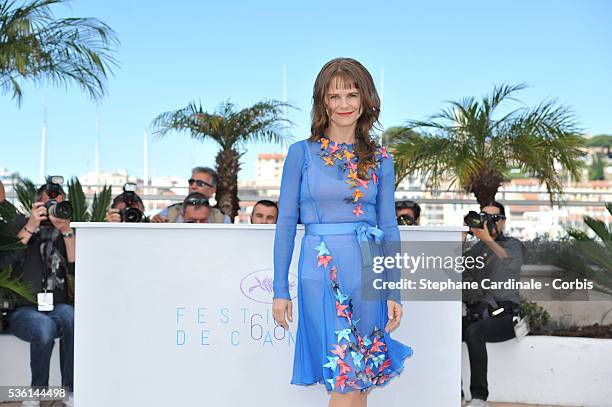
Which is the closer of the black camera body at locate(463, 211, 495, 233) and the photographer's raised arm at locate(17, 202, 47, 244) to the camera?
the photographer's raised arm at locate(17, 202, 47, 244)

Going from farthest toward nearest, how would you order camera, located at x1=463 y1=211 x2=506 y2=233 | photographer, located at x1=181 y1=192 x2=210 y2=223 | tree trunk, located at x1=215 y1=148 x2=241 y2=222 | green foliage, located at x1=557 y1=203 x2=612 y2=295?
tree trunk, located at x1=215 y1=148 x2=241 y2=222, green foliage, located at x1=557 y1=203 x2=612 y2=295, photographer, located at x1=181 y1=192 x2=210 y2=223, camera, located at x1=463 y1=211 x2=506 y2=233

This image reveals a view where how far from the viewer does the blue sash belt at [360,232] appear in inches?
111

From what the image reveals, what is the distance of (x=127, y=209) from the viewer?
5.04 m

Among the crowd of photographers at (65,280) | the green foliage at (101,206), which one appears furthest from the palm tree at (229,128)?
the crowd of photographers at (65,280)

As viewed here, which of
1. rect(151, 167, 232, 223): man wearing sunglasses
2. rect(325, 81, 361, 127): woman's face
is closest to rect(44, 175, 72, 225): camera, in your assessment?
rect(151, 167, 232, 223): man wearing sunglasses

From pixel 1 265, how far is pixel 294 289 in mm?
2507

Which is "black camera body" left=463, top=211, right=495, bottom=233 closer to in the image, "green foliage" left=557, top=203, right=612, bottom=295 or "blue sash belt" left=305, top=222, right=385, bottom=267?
"green foliage" left=557, top=203, right=612, bottom=295

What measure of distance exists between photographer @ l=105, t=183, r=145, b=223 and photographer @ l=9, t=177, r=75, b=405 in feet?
1.03

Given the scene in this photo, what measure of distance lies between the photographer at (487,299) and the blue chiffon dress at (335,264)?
222cm

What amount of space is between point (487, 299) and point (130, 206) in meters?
2.69

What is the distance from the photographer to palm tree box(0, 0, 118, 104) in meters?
7.73

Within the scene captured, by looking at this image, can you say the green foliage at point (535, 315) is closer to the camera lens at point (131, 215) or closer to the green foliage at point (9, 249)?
the camera lens at point (131, 215)

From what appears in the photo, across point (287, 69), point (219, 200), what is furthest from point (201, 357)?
point (287, 69)

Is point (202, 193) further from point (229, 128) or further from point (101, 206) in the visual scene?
point (229, 128)
